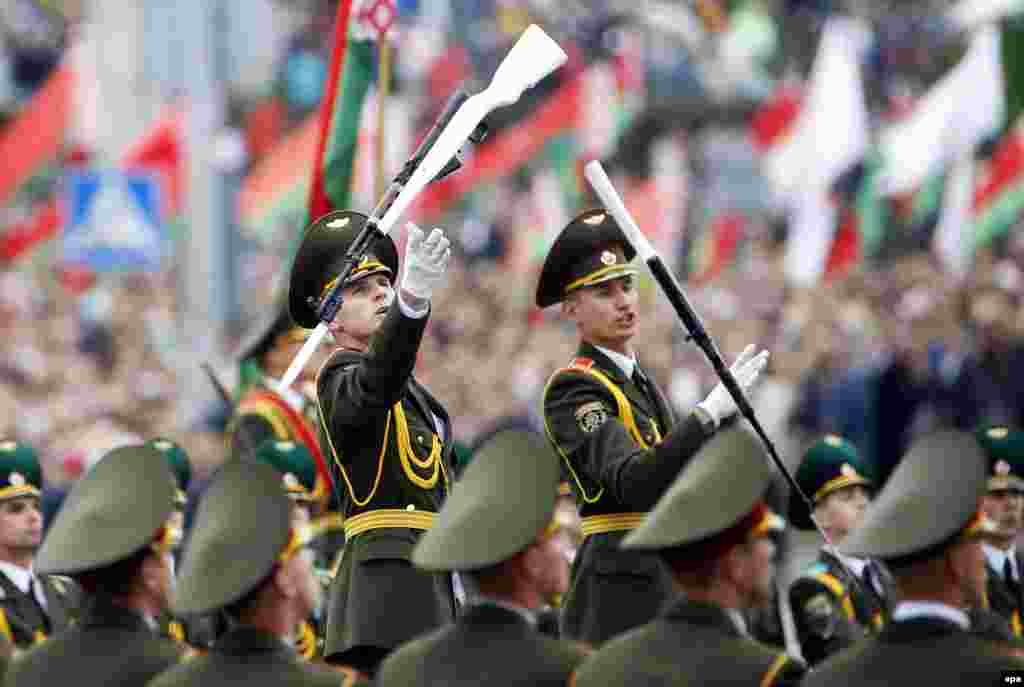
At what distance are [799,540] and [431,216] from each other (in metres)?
15.6

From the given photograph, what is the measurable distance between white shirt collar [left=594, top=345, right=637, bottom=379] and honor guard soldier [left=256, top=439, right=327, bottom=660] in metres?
1.62

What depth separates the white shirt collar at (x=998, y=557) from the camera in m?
12.5

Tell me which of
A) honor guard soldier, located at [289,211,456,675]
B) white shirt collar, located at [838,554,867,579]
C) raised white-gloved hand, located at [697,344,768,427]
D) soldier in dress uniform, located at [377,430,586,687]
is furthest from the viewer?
white shirt collar, located at [838,554,867,579]

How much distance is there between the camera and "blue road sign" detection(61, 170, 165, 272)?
1144 inches

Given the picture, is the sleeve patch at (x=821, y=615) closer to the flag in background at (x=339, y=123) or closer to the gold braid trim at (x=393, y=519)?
the gold braid trim at (x=393, y=519)

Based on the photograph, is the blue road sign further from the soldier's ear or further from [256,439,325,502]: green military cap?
the soldier's ear

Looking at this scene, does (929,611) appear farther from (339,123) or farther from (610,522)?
(339,123)

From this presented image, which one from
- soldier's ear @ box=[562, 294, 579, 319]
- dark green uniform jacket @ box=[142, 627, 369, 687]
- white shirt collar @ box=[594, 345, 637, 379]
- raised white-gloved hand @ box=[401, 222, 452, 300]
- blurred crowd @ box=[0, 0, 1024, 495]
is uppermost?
raised white-gloved hand @ box=[401, 222, 452, 300]

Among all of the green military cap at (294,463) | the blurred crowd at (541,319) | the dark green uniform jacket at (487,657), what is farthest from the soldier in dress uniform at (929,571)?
the blurred crowd at (541,319)

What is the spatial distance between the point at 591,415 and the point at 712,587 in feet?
8.72

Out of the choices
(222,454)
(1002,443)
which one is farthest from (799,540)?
(1002,443)

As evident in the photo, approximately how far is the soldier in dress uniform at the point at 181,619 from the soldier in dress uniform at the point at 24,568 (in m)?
0.44

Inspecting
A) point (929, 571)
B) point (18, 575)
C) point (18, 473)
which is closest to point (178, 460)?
point (18, 473)

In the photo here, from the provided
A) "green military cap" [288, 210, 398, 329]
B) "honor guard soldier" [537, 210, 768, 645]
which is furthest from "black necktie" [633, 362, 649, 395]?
"green military cap" [288, 210, 398, 329]
